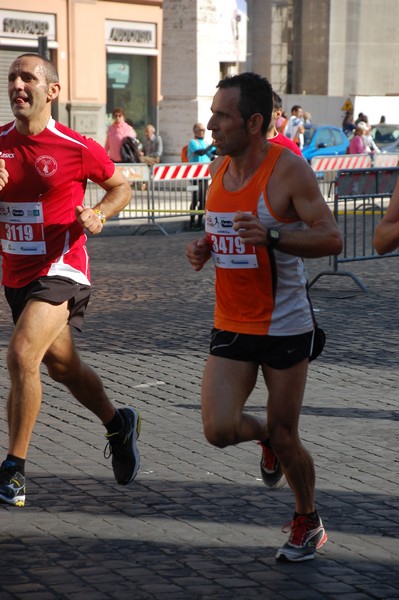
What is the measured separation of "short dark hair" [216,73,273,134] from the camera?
4766 millimetres

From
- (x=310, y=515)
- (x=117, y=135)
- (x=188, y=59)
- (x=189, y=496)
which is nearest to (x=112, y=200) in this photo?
(x=189, y=496)

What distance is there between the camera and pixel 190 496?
5570 millimetres

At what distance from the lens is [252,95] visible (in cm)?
478

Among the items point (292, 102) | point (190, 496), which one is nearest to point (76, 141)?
point (190, 496)

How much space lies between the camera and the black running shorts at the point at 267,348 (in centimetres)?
473

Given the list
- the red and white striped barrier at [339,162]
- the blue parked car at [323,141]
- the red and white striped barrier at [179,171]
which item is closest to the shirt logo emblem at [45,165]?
the red and white striped barrier at [179,171]

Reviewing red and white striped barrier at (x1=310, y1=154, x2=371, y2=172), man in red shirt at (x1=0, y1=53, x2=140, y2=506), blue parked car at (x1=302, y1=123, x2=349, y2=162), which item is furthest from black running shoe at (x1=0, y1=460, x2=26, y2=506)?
blue parked car at (x1=302, y1=123, x2=349, y2=162)

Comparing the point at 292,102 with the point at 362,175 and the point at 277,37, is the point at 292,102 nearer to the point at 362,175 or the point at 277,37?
the point at 277,37

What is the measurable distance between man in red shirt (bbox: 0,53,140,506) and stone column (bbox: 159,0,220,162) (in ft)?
79.6

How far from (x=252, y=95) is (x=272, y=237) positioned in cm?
59

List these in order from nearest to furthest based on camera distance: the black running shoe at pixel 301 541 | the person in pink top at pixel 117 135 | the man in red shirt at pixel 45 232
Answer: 1. the black running shoe at pixel 301 541
2. the man in red shirt at pixel 45 232
3. the person in pink top at pixel 117 135

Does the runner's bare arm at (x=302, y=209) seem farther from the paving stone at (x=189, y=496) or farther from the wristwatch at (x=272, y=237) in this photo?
the paving stone at (x=189, y=496)

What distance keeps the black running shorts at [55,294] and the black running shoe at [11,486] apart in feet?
2.45

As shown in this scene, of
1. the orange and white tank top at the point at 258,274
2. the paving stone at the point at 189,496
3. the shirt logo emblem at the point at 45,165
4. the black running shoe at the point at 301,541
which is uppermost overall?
the shirt logo emblem at the point at 45,165
